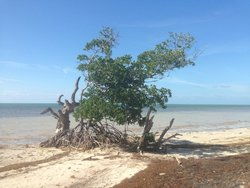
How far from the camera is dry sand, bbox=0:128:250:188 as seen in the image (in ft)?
36.5

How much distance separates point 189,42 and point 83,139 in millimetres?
5425

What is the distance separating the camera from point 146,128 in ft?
51.8

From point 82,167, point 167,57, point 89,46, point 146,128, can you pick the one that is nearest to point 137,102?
point 146,128

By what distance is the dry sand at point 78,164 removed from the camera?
11.1m

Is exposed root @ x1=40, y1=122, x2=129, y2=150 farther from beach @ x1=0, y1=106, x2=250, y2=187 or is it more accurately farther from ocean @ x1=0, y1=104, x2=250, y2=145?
ocean @ x1=0, y1=104, x2=250, y2=145

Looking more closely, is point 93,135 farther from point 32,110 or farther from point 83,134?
point 32,110

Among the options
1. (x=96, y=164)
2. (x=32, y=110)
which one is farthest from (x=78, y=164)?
(x=32, y=110)

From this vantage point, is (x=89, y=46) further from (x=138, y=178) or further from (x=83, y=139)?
(x=138, y=178)

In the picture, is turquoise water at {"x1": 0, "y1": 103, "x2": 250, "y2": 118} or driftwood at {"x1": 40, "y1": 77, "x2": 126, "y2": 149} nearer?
driftwood at {"x1": 40, "y1": 77, "x2": 126, "y2": 149}

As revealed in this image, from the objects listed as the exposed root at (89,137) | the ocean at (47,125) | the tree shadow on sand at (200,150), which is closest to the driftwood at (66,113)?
the exposed root at (89,137)

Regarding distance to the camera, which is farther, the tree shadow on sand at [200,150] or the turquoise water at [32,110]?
the turquoise water at [32,110]

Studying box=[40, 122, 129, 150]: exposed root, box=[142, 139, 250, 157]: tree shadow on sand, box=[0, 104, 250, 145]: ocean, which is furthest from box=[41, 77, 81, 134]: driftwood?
box=[142, 139, 250, 157]: tree shadow on sand

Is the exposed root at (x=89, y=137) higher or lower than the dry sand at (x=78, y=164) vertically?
higher

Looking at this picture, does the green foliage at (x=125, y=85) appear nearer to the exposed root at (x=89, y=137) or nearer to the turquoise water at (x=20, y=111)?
the exposed root at (x=89, y=137)
